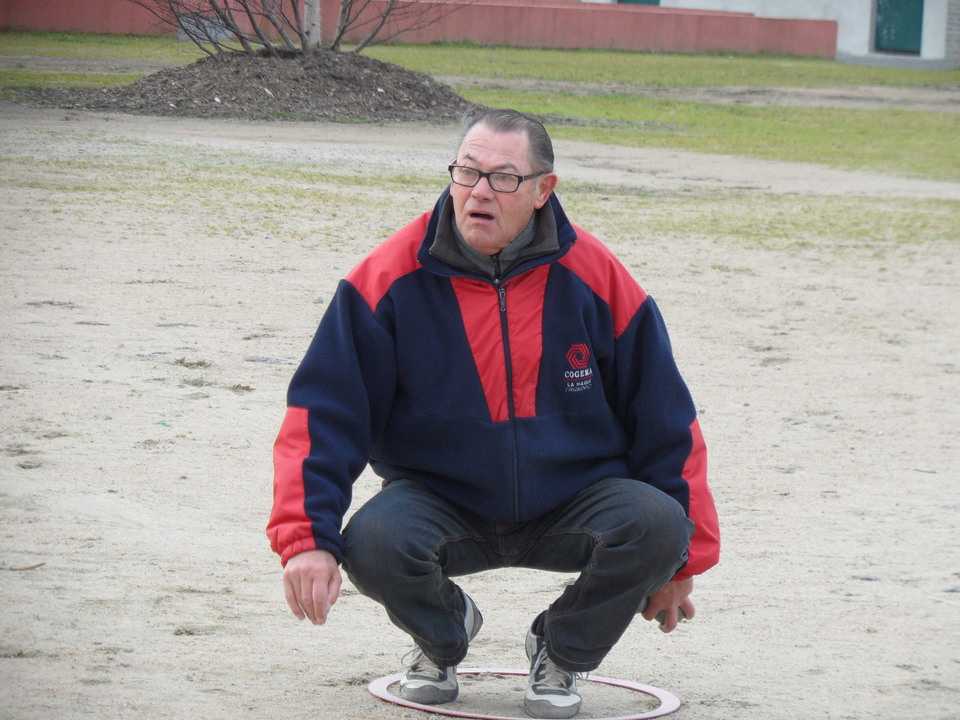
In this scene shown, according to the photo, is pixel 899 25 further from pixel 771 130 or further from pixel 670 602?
pixel 670 602

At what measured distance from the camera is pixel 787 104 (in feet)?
82.7

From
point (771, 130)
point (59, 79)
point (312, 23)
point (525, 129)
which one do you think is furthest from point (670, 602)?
point (59, 79)

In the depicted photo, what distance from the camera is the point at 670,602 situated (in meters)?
3.33

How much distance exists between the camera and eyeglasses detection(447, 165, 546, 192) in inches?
127

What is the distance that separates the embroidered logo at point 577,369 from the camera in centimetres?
322

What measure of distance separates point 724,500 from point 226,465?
5.91 ft

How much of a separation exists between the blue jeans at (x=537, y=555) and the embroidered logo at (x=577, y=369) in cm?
24

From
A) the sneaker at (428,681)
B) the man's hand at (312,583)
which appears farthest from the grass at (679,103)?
the man's hand at (312,583)

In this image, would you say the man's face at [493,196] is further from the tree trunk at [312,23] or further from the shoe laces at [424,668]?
the tree trunk at [312,23]

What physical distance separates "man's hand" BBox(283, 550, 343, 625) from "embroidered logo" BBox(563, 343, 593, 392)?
0.66m

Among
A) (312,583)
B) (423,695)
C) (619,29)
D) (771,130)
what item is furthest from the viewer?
Result: (619,29)

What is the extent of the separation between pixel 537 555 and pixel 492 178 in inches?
34.4

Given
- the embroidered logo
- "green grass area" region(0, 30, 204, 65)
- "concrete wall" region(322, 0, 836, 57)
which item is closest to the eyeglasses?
the embroidered logo

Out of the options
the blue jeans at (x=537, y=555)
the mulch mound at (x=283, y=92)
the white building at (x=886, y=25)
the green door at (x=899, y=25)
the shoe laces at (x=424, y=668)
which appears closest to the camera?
the blue jeans at (x=537, y=555)
